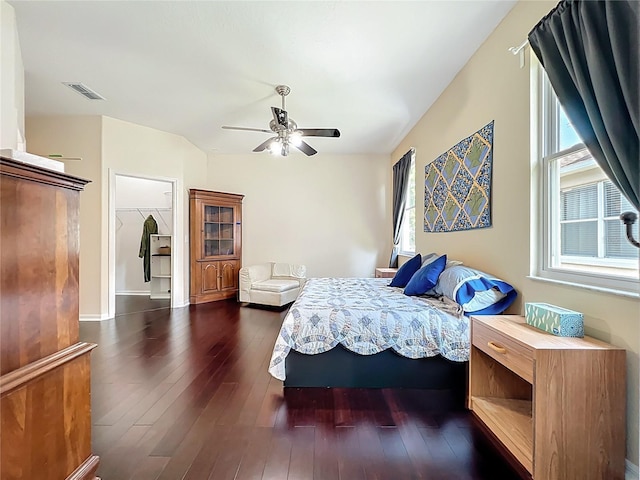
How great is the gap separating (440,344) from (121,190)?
6.79 meters

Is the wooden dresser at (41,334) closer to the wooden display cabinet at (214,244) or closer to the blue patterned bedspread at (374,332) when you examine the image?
the blue patterned bedspread at (374,332)

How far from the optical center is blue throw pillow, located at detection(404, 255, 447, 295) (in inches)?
113

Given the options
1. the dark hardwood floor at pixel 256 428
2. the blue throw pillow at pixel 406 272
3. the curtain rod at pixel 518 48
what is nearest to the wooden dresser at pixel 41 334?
the dark hardwood floor at pixel 256 428

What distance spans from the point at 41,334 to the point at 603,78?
2.60 meters

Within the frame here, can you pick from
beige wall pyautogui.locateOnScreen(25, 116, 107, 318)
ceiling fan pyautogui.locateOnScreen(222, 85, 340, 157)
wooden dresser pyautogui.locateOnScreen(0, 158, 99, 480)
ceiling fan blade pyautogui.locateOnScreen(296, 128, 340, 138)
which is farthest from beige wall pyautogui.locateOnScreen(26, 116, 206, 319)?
wooden dresser pyautogui.locateOnScreen(0, 158, 99, 480)

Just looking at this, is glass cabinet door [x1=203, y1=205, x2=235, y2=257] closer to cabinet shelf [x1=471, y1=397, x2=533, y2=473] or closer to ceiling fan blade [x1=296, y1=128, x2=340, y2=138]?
ceiling fan blade [x1=296, y1=128, x2=340, y2=138]

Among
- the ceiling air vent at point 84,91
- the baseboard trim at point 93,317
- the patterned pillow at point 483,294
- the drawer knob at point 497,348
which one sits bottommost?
the baseboard trim at point 93,317

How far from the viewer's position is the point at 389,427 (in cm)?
187

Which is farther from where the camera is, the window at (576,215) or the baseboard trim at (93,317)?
the baseboard trim at (93,317)

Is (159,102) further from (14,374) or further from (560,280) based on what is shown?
(560,280)

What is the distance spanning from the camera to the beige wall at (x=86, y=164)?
4211mm

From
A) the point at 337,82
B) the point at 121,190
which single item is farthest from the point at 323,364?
the point at 121,190

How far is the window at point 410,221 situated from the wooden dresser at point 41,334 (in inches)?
171

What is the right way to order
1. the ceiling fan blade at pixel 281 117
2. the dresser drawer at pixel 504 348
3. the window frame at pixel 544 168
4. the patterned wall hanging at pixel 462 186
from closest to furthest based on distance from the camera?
1. the dresser drawer at pixel 504 348
2. the window frame at pixel 544 168
3. the patterned wall hanging at pixel 462 186
4. the ceiling fan blade at pixel 281 117
